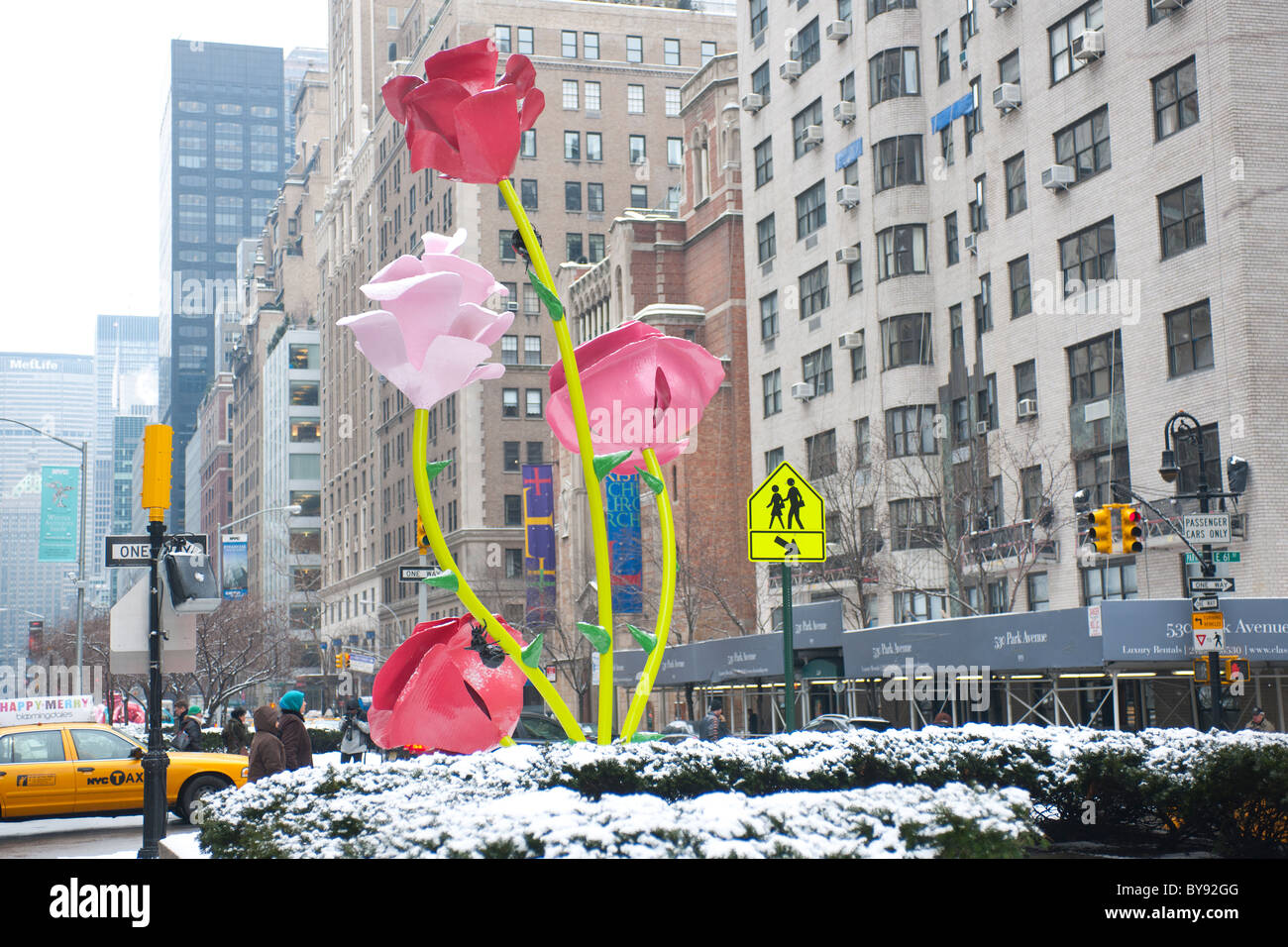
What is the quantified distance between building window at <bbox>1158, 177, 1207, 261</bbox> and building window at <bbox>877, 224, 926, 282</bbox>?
12317 millimetres

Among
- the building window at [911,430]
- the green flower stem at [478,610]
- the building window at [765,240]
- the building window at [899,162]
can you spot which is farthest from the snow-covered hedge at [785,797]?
the building window at [765,240]

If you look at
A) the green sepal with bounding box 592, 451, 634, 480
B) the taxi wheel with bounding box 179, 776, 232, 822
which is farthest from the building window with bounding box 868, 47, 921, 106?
the green sepal with bounding box 592, 451, 634, 480

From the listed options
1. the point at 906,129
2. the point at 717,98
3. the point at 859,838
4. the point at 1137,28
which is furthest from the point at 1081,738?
the point at 717,98

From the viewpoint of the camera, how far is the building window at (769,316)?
183ft

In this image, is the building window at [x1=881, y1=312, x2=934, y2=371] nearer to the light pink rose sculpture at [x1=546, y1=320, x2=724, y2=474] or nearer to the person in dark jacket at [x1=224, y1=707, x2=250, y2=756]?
the person in dark jacket at [x1=224, y1=707, x2=250, y2=756]

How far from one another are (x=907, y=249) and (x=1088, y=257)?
9638 mm

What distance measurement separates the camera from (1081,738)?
12.6 meters

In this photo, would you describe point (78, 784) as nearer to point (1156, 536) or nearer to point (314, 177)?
point (1156, 536)

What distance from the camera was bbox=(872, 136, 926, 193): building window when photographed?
47.3m

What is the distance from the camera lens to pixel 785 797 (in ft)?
28.3

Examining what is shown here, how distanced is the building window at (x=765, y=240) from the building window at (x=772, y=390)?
4635mm

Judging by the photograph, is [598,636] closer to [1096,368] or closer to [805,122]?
[1096,368]

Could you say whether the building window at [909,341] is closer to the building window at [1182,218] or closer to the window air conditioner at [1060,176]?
the window air conditioner at [1060,176]

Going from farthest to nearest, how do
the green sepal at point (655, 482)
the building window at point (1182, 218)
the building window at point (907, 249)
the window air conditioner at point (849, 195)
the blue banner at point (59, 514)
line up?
the window air conditioner at point (849, 195)
the building window at point (907, 249)
the blue banner at point (59, 514)
the building window at point (1182, 218)
the green sepal at point (655, 482)
